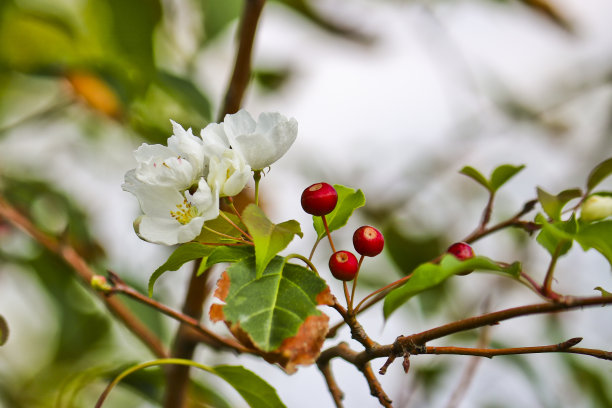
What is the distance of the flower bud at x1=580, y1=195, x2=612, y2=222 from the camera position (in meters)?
0.54

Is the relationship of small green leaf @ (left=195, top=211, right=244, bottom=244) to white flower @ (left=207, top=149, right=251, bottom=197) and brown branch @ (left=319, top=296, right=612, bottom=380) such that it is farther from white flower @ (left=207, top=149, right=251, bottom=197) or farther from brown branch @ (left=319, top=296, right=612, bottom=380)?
brown branch @ (left=319, top=296, right=612, bottom=380)

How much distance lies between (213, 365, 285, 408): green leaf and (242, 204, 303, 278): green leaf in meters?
0.17

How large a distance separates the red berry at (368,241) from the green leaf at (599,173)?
9.1 inches

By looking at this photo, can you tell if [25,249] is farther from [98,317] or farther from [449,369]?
[449,369]

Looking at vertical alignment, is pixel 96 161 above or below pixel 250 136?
above

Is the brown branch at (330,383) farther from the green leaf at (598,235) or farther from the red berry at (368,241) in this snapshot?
the green leaf at (598,235)

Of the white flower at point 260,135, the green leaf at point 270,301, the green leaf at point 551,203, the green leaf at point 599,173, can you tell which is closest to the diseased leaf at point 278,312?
the green leaf at point 270,301

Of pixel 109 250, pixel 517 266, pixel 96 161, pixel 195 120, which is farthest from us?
pixel 96 161

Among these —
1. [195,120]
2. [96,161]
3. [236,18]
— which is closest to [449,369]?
[195,120]

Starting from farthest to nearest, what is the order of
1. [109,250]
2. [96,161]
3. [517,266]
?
[96,161] → [109,250] → [517,266]

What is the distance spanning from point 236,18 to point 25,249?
666mm

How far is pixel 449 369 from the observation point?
55.9 inches

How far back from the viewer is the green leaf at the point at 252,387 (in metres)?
0.58

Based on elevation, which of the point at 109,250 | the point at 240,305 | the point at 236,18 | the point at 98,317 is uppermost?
the point at 236,18
